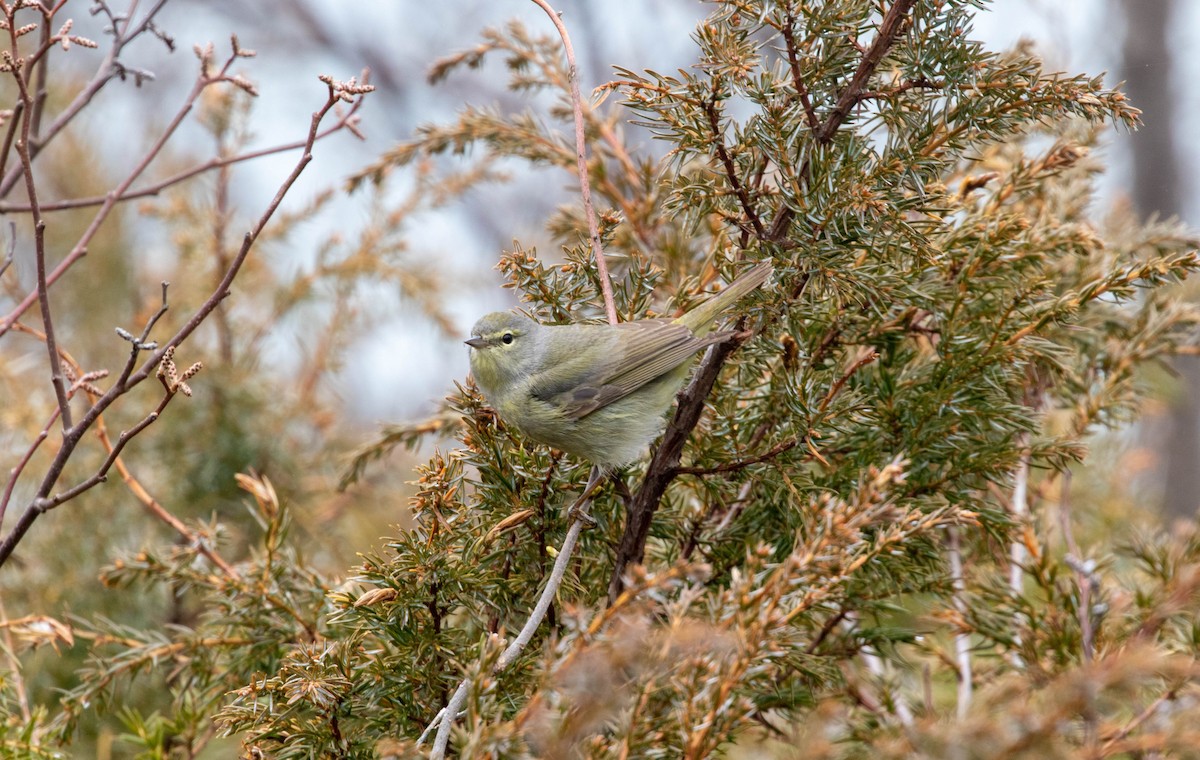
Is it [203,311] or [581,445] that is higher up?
[203,311]

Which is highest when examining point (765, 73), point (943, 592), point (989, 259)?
point (765, 73)

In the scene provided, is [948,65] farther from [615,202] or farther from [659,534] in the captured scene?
[615,202]

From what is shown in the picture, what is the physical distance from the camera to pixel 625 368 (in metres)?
3.16

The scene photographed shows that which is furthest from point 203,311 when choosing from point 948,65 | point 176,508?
point 176,508

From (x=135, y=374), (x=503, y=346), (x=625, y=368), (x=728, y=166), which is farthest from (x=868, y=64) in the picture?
(x=503, y=346)

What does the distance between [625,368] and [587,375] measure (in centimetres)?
17

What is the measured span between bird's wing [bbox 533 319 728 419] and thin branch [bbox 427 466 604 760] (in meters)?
0.75

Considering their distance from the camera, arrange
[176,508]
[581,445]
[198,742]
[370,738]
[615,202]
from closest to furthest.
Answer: [370,738] → [198,742] → [581,445] → [615,202] → [176,508]

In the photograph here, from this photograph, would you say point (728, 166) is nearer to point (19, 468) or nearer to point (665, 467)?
point (665, 467)

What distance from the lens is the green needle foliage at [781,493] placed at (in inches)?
56.5

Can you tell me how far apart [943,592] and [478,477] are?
0.99 meters

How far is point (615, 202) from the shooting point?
9.77ft

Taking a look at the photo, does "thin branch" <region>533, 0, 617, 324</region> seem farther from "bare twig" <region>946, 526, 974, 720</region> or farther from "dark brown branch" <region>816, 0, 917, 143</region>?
"bare twig" <region>946, 526, 974, 720</region>

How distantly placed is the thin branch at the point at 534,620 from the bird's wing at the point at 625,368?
2.45 ft
